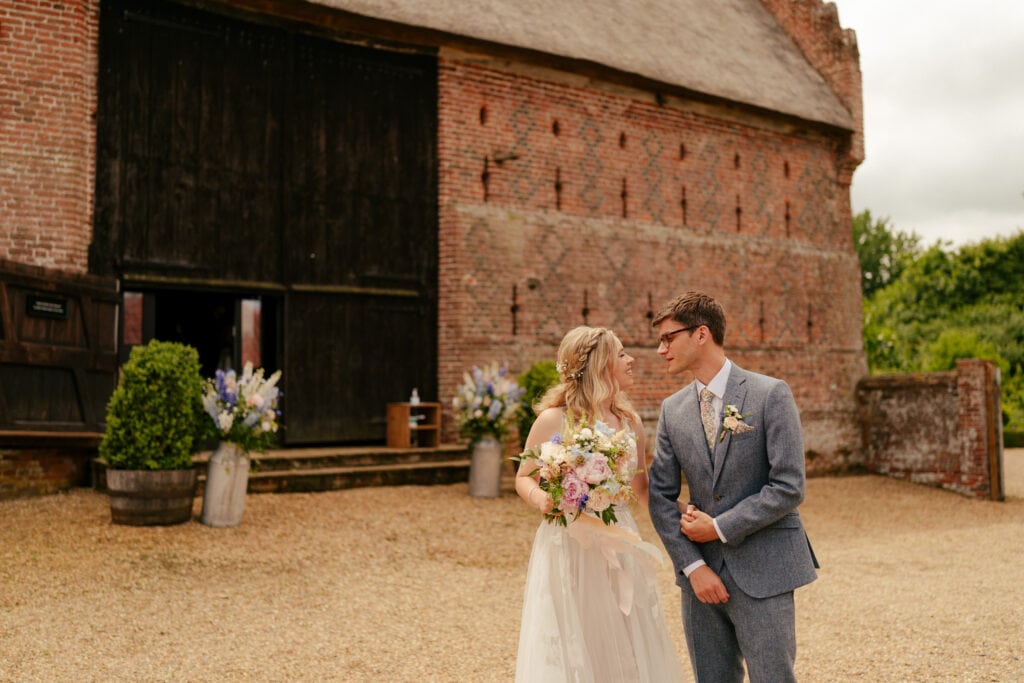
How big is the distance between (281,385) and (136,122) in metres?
3.51

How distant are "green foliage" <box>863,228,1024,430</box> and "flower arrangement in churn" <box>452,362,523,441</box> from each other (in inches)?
811

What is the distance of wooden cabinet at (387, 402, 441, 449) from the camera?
1124 cm

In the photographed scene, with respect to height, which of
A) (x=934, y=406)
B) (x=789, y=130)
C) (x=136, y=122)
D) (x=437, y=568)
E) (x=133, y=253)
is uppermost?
(x=789, y=130)

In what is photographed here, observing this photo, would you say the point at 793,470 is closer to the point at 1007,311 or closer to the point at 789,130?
the point at 789,130

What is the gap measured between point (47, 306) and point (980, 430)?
12998mm

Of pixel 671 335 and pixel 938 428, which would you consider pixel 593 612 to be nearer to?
pixel 671 335

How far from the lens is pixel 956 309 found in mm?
33531

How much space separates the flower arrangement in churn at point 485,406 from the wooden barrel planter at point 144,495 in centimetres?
360

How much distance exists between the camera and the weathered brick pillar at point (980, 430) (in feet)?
44.1

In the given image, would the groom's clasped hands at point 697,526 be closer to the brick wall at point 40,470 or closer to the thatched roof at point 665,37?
the brick wall at point 40,470

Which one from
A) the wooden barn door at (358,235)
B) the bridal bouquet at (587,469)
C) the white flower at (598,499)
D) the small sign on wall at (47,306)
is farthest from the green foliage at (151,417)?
the white flower at (598,499)

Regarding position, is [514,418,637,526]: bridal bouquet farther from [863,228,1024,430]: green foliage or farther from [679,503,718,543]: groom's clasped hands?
[863,228,1024,430]: green foliage

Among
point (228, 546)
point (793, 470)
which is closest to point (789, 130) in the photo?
point (228, 546)

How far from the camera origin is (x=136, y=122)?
10016 millimetres
